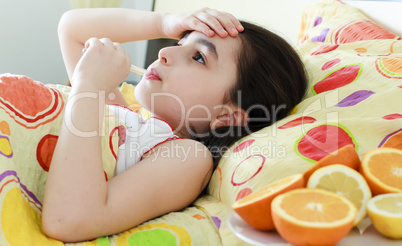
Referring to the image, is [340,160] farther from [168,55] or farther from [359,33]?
[359,33]

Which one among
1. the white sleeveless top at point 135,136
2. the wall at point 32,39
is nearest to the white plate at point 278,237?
the white sleeveless top at point 135,136

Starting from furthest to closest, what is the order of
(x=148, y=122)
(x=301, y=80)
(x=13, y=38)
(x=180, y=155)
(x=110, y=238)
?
(x=13, y=38), (x=301, y=80), (x=148, y=122), (x=180, y=155), (x=110, y=238)

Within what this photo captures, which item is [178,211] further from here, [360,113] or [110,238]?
[360,113]

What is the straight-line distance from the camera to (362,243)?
518mm

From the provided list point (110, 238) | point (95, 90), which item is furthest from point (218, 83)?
point (110, 238)

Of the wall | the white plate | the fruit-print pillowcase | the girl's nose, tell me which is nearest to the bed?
the white plate

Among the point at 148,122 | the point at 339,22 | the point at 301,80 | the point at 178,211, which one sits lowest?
the point at 178,211

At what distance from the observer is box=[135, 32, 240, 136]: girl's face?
109 centimetres

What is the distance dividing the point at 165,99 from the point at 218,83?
0.48 feet

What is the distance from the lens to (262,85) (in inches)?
45.3

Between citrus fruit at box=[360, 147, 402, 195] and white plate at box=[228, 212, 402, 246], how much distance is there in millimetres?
60

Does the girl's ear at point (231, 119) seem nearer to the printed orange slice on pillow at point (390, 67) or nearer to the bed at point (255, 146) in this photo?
the bed at point (255, 146)

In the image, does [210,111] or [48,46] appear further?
[48,46]

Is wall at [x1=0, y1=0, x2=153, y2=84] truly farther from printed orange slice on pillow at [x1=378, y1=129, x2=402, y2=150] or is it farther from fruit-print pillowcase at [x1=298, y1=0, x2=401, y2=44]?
printed orange slice on pillow at [x1=378, y1=129, x2=402, y2=150]
